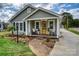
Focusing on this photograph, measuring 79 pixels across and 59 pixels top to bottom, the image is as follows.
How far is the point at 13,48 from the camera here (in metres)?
4.24

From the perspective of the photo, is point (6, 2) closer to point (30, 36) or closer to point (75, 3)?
point (30, 36)

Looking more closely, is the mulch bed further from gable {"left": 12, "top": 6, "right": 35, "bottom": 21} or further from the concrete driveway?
gable {"left": 12, "top": 6, "right": 35, "bottom": 21}

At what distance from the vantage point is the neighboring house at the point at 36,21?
4.20 metres

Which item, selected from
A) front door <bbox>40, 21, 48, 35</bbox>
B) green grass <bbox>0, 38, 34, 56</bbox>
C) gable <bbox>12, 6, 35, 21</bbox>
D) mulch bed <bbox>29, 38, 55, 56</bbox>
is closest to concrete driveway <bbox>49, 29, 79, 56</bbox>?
mulch bed <bbox>29, 38, 55, 56</bbox>

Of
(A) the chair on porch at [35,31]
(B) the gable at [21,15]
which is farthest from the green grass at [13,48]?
(B) the gable at [21,15]

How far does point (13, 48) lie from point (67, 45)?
64 cm

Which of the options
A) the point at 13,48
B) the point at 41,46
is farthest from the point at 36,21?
the point at 13,48

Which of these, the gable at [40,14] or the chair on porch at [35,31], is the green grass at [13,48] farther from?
the gable at [40,14]

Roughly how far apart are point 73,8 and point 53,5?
0.24m

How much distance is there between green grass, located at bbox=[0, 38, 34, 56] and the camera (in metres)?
4.20

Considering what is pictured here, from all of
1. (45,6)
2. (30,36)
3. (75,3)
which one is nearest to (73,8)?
(75,3)

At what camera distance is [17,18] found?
424cm

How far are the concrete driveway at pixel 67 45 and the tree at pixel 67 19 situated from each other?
3.4 inches

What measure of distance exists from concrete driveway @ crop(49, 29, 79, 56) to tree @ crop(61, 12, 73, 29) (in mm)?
86
